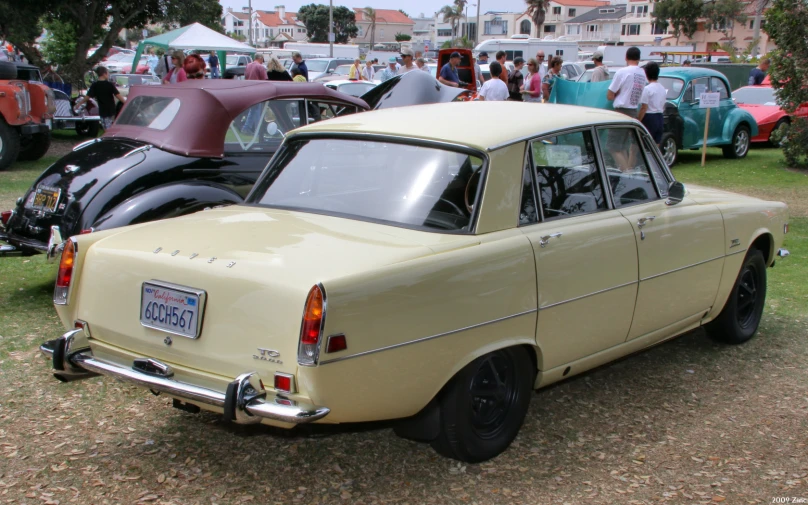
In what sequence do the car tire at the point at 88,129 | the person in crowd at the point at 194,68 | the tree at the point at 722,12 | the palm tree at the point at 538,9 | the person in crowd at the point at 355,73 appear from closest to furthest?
the person in crowd at the point at 194,68
the car tire at the point at 88,129
the person in crowd at the point at 355,73
the tree at the point at 722,12
the palm tree at the point at 538,9

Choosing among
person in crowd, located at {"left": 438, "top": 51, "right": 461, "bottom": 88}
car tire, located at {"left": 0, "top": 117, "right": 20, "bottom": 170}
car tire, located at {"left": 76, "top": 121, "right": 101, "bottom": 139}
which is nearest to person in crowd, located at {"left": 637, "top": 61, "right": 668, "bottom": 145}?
person in crowd, located at {"left": 438, "top": 51, "right": 461, "bottom": 88}

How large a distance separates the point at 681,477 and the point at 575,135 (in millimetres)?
1860

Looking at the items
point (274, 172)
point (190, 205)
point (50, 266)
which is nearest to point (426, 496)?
point (274, 172)

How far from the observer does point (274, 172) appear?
4.54 m

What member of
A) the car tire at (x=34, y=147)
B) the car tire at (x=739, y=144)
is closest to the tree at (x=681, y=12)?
the car tire at (x=739, y=144)

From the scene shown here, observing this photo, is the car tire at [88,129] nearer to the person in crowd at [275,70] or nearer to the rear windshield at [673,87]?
the person in crowd at [275,70]

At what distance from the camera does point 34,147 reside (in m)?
14.2

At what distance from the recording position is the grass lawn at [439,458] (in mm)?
3549

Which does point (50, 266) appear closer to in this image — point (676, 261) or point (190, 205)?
point (190, 205)

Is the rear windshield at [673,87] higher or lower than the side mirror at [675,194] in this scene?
higher

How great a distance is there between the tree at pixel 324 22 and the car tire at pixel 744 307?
123741 millimetres

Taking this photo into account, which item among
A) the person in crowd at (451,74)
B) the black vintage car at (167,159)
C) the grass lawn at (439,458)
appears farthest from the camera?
the person in crowd at (451,74)

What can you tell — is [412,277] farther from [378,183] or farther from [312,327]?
[378,183]

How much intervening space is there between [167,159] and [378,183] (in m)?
3.32
